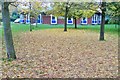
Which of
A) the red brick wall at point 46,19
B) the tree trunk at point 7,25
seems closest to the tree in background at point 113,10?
the tree trunk at point 7,25

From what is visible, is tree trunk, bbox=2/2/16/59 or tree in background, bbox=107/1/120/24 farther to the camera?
tree in background, bbox=107/1/120/24

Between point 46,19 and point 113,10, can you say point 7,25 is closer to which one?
point 113,10

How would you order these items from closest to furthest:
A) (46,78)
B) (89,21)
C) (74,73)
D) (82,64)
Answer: (46,78) → (74,73) → (82,64) → (89,21)

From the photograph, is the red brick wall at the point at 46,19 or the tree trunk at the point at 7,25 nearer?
the tree trunk at the point at 7,25

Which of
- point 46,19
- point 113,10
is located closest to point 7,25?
point 113,10

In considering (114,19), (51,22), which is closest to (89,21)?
(51,22)

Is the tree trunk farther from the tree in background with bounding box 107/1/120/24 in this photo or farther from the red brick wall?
the red brick wall

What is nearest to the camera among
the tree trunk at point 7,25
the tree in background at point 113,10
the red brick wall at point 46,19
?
the tree trunk at point 7,25

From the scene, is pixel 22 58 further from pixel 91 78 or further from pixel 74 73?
pixel 91 78

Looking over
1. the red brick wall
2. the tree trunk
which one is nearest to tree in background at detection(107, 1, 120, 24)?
the tree trunk

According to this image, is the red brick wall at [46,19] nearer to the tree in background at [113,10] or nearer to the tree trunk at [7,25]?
the tree in background at [113,10]

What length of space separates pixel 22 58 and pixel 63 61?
123 centimetres

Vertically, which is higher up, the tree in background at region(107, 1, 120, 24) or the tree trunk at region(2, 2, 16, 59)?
the tree in background at region(107, 1, 120, 24)

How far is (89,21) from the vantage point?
36938 mm
